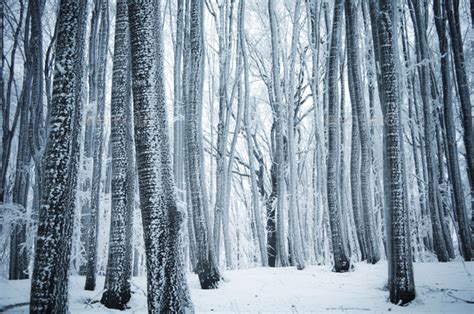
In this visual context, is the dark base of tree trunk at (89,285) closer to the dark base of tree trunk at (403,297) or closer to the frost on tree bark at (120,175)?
the frost on tree bark at (120,175)

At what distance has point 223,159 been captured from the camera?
31.1ft

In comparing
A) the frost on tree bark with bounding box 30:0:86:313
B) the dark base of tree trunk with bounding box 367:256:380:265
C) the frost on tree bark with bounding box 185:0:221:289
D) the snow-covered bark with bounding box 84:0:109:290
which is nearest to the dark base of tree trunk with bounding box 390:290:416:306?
the frost on tree bark with bounding box 185:0:221:289

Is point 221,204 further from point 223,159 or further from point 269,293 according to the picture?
point 269,293

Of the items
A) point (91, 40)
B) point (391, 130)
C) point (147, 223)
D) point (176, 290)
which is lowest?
point (176, 290)

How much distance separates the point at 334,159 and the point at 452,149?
3133mm

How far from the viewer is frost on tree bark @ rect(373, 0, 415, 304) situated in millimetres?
4387

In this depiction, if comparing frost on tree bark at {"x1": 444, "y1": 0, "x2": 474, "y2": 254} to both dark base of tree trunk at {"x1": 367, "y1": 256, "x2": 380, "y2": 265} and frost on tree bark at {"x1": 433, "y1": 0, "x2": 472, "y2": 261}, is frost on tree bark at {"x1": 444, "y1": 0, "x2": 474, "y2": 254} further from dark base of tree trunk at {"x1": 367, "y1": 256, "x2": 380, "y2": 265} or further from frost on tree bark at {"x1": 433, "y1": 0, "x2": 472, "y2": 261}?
dark base of tree trunk at {"x1": 367, "y1": 256, "x2": 380, "y2": 265}

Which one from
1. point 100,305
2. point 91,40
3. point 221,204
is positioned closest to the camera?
point 100,305

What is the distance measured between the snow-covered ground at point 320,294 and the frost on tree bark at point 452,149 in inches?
52.2

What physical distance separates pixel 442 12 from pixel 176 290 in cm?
938

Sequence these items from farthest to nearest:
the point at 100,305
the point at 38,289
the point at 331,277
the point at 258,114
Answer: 1. the point at 258,114
2. the point at 331,277
3. the point at 100,305
4. the point at 38,289

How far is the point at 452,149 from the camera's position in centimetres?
772

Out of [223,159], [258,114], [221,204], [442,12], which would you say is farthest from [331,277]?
[258,114]

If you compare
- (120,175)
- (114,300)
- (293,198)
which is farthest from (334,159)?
(114,300)
